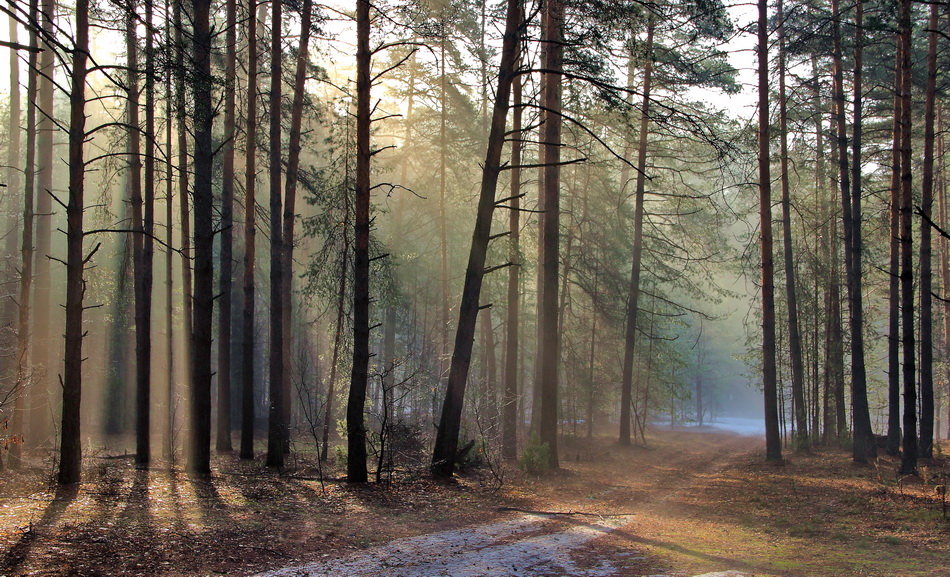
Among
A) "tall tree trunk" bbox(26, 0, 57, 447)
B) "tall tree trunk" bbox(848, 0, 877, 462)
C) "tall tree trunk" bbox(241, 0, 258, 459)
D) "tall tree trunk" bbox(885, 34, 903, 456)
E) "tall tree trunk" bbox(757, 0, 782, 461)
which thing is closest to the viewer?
"tall tree trunk" bbox(241, 0, 258, 459)

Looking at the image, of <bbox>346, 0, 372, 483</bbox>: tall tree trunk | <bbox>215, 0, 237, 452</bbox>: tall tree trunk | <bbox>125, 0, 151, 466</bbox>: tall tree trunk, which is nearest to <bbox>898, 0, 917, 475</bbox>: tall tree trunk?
<bbox>346, 0, 372, 483</bbox>: tall tree trunk

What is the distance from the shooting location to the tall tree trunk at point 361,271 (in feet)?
33.3

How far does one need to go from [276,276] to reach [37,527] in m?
7.90

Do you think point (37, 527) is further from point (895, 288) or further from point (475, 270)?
point (895, 288)

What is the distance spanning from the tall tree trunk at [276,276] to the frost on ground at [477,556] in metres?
6.32

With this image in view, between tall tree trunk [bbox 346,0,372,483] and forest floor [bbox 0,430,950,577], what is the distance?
2.32 feet

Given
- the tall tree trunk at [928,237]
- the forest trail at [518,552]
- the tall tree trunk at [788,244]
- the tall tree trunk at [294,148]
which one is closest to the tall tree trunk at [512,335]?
the tall tree trunk at [294,148]

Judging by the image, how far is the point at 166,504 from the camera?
7941mm

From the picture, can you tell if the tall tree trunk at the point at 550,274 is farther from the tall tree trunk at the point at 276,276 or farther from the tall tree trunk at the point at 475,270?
the tall tree trunk at the point at 276,276

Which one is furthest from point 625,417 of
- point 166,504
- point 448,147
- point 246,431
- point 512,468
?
point 166,504

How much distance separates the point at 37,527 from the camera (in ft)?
20.4

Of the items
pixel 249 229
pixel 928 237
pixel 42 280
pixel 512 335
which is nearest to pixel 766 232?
pixel 928 237

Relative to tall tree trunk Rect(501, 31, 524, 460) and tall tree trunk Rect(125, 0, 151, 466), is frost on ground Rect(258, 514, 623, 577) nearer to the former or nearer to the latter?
tall tree trunk Rect(125, 0, 151, 466)

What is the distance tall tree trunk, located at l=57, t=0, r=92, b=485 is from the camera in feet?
28.0
